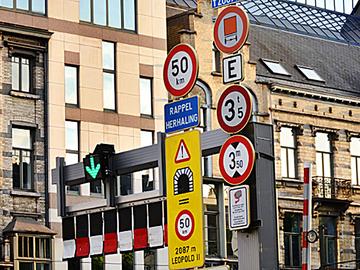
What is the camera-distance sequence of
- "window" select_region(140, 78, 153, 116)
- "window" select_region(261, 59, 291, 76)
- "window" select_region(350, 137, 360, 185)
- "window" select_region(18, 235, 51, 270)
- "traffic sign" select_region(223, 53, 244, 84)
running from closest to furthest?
"traffic sign" select_region(223, 53, 244, 84), "window" select_region(18, 235, 51, 270), "window" select_region(140, 78, 153, 116), "window" select_region(261, 59, 291, 76), "window" select_region(350, 137, 360, 185)

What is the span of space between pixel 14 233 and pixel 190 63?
23.8 m

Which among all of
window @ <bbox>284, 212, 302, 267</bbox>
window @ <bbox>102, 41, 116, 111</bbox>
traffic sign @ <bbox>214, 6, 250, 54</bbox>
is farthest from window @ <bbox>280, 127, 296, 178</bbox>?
traffic sign @ <bbox>214, 6, 250, 54</bbox>

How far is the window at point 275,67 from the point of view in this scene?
47784mm

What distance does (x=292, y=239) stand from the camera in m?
46.8

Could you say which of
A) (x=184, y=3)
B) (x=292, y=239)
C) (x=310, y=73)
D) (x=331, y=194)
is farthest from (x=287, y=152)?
(x=184, y=3)

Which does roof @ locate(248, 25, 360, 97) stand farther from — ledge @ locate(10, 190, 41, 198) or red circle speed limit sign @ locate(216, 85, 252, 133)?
red circle speed limit sign @ locate(216, 85, 252, 133)

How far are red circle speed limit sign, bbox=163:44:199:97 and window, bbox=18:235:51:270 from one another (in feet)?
77.2

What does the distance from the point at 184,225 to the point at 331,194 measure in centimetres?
3480

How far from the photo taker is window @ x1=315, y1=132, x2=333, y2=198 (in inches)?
1887

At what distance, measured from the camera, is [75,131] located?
3941 centimetres

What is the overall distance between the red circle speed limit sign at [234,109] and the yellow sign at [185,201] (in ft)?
1.50

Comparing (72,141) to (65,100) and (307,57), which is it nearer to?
(65,100)

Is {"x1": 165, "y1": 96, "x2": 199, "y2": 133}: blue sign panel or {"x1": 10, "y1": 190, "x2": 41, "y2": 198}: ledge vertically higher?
{"x1": 10, "y1": 190, "x2": 41, "y2": 198}: ledge

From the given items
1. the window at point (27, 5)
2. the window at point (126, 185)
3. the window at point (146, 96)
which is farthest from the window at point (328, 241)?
the window at point (27, 5)
